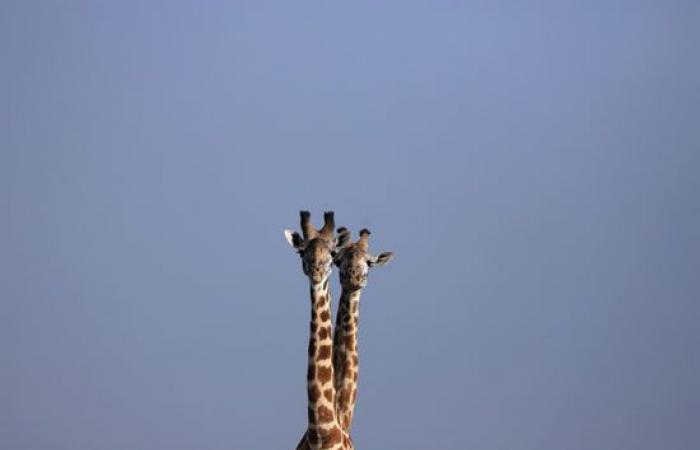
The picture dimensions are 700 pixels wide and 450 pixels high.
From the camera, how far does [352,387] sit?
95.9ft

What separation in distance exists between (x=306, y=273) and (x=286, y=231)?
0.73m

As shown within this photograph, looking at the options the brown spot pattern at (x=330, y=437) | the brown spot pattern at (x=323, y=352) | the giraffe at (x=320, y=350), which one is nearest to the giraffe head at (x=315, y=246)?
the giraffe at (x=320, y=350)

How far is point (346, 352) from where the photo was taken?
29672 mm

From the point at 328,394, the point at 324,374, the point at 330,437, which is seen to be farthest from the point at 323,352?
the point at 330,437

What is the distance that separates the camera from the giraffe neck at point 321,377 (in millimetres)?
27031

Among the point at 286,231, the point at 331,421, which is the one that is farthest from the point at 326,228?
the point at 331,421

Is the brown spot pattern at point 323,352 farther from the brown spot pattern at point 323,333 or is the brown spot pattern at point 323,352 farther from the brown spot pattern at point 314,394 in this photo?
the brown spot pattern at point 314,394

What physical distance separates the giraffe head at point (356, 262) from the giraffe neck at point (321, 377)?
64.0 inches

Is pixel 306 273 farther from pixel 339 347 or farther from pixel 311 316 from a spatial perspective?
pixel 339 347

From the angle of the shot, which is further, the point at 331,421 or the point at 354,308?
the point at 354,308

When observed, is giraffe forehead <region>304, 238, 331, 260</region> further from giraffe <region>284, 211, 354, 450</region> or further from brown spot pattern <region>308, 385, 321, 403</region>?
brown spot pattern <region>308, 385, 321, 403</region>

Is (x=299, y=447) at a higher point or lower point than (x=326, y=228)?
lower

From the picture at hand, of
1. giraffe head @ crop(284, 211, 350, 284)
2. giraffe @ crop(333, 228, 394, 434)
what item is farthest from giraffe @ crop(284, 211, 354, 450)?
giraffe @ crop(333, 228, 394, 434)

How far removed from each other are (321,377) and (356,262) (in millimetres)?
2289
